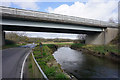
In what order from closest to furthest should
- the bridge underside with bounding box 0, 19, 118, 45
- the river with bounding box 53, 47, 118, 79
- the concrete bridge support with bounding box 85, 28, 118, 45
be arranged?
the river with bounding box 53, 47, 118, 79
the bridge underside with bounding box 0, 19, 118, 45
the concrete bridge support with bounding box 85, 28, 118, 45

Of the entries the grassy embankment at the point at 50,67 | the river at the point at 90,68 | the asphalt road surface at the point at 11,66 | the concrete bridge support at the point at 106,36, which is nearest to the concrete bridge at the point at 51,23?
the concrete bridge support at the point at 106,36

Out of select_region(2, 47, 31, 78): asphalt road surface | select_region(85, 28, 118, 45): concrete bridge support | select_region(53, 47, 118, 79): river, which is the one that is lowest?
select_region(53, 47, 118, 79): river

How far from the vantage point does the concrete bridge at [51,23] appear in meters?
13.5

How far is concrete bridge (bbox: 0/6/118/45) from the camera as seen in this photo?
13.5 m

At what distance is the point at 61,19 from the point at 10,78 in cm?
1524

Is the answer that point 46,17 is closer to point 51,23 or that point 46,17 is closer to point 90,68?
point 51,23

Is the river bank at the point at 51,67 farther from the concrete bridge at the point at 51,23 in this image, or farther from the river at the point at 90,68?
the concrete bridge at the point at 51,23

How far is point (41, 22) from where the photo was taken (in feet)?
53.0

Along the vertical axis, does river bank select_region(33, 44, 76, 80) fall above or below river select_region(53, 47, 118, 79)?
above

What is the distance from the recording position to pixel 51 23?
1723 centimetres

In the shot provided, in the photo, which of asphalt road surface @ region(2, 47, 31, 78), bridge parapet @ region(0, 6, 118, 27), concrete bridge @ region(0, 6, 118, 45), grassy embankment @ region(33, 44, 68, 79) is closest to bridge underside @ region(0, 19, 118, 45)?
concrete bridge @ region(0, 6, 118, 45)

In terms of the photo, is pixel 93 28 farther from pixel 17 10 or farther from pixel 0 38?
pixel 0 38

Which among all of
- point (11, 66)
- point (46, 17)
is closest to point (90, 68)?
point (11, 66)

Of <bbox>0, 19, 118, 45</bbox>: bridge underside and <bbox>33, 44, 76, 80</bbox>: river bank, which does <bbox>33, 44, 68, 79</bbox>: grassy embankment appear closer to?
<bbox>33, 44, 76, 80</bbox>: river bank
